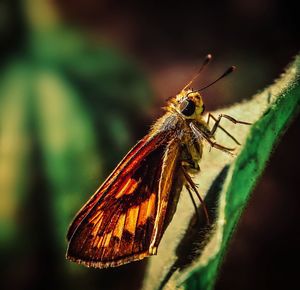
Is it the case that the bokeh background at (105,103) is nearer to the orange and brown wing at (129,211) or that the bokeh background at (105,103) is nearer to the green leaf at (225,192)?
the orange and brown wing at (129,211)

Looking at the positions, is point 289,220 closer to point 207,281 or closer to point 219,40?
point 219,40

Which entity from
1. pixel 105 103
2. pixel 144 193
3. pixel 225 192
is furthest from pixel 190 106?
pixel 105 103

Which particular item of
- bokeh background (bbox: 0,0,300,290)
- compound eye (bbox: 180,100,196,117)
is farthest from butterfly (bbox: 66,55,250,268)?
bokeh background (bbox: 0,0,300,290)

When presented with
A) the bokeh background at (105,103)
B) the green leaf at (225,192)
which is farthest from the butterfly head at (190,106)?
the bokeh background at (105,103)

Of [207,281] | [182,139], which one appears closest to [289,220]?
[182,139]

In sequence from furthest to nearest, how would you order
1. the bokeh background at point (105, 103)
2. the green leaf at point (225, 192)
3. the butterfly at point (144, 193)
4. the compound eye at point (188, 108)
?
1. the bokeh background at point (105, 103)
2. the compound eye at point (188, 108)
3. the butterfly at point (144, 193)
4. the green leaf at point (225, 192)

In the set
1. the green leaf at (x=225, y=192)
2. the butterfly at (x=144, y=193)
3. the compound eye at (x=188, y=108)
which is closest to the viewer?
the green leaf at (x=225, y=192)
